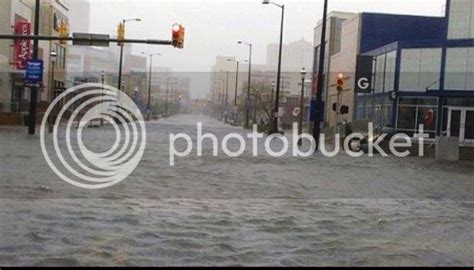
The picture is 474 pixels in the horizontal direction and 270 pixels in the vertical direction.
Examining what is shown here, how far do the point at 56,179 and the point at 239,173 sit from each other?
6235 mm

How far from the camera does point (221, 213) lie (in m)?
12.6

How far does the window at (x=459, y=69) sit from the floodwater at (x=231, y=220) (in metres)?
27.1

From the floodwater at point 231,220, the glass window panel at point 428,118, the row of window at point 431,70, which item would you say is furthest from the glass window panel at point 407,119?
the floodwater at point 231,220

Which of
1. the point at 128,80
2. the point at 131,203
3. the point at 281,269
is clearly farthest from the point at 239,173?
the point at 128,80

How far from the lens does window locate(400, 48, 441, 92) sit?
4819 cm

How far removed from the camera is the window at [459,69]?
46.5 metres

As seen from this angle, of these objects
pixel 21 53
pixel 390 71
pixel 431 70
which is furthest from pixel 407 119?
pixel 21 53

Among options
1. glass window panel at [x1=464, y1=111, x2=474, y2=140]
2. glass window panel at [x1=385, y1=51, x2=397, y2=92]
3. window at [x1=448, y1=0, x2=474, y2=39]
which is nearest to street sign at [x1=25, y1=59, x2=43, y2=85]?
glass window panel at [x1=385, y1=51, x2=397, y2=92]

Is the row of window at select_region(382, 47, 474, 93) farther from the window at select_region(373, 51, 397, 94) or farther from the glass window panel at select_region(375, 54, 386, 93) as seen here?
the glass window panel at select_region(375, 54, 386, 93)

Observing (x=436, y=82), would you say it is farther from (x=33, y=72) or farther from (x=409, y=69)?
(x=33, y=72)

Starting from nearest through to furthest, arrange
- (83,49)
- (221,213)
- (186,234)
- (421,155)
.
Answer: (186,234), (221,213), (421,155), (83,49)

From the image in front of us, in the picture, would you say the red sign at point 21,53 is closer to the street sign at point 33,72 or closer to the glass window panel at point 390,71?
the street sign at point 33,72

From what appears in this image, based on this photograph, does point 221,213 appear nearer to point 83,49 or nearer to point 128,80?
point 128,80

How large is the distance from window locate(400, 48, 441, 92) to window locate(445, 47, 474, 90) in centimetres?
73
